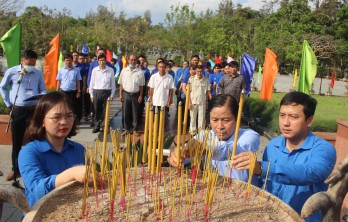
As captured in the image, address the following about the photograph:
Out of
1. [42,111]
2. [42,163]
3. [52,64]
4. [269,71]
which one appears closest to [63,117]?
[42,111]

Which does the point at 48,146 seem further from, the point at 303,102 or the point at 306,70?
the point at 306,70

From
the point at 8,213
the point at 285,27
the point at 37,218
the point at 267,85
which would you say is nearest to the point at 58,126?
the point at 37,218

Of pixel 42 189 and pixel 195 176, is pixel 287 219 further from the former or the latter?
pixel 42 189

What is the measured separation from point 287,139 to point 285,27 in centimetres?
2170

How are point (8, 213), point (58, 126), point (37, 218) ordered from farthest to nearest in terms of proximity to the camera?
point (8, 213) → point (58, 126) → point (37, 218)

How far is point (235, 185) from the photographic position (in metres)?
1.75

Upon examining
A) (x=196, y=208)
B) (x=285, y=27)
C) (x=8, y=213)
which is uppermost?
(x=285, y=27)

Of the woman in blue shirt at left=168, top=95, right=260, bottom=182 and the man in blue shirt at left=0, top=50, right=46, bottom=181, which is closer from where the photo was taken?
the woman in blue shirt at left=168, top=95, right=260, bottom=182

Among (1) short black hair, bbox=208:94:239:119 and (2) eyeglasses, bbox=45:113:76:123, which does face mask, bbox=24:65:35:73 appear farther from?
(1) short black hair, bbox=208:94:239:119

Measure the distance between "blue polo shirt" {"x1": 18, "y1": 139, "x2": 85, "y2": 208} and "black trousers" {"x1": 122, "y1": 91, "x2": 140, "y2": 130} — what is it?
5.44 m

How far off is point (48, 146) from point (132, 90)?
5.56 meters

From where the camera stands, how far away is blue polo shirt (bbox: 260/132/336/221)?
1741 mm

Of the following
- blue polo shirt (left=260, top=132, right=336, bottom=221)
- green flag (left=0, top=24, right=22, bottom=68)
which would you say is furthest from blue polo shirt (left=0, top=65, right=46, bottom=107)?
blue polo shirt (left=260, top=132, right=336, bottom=221)

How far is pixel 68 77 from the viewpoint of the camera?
768cm
